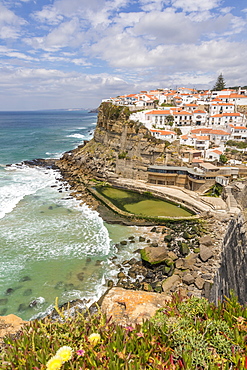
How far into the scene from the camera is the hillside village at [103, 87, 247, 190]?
114ft

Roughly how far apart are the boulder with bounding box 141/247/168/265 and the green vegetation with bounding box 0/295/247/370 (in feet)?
46.8

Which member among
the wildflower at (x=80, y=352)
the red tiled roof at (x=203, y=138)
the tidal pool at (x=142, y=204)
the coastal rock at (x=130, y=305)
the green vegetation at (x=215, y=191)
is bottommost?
the tidal pool at (x=142, y=204)

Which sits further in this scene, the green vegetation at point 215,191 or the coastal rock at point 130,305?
the green vegetation at point 215,191

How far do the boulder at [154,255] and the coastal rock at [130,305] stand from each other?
1127cm

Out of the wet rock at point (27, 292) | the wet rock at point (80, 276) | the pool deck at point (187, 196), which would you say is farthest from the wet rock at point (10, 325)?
the pool deck at point (187, 196)

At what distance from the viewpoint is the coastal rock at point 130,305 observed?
23.4ft

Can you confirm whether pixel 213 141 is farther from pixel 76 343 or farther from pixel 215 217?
pixel 76 343

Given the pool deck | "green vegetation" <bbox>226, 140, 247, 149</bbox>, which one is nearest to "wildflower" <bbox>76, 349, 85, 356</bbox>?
the pool deck

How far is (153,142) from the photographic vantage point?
42625 mm

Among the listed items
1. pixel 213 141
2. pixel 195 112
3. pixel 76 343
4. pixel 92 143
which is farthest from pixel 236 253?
pixel 92 143

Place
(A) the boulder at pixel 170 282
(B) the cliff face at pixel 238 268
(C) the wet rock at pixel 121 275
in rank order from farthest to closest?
(C) the wet rock at pixel 121 275
(A) the boulder at pixel 170 282
(B) the cliff face at pixel 238 268

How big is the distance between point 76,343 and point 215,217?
83.5 ft

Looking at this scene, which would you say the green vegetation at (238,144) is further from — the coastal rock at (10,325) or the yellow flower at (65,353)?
the yellow flower at (65,353)

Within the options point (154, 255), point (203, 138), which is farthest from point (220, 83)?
point (154, 255)
